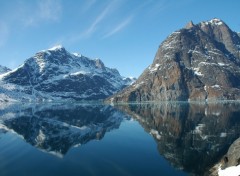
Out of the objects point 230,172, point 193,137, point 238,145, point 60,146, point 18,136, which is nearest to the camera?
point 230,172

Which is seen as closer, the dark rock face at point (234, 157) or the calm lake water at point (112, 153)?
the dark rock face at point (234, 157)

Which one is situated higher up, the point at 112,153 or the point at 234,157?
the point at 234,157

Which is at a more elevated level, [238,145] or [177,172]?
[238,145]

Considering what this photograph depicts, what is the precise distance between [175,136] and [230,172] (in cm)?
3985

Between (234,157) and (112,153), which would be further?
(112,153)

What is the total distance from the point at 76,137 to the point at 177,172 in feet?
141

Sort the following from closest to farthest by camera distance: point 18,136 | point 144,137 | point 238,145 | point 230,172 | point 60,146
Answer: point 230,172 → point 238,145 → point 60,146 → point 144,137 → point 18,136

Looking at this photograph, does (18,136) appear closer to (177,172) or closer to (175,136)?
(175,136)

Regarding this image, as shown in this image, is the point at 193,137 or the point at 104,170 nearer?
the point at 104,170

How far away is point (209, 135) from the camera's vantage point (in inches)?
2923

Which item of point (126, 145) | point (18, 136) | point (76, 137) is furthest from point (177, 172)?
point (18, 136)

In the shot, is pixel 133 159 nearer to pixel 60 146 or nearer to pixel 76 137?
pixel 60 146

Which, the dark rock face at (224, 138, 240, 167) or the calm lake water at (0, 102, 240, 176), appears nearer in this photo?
the dark rock face at (224, 138, 240, 167)

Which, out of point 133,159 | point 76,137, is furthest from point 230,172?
point 76,137
